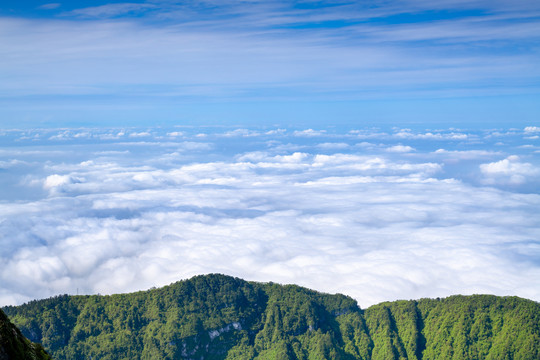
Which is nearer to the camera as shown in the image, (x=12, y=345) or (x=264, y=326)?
(x=12, y=345)

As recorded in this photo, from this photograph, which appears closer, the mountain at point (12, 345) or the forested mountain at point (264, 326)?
the mountain at point (12, 345)

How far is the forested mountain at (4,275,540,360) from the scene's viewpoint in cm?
9044

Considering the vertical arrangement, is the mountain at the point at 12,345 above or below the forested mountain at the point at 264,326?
below

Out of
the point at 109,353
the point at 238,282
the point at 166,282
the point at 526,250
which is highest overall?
the point at 526,250

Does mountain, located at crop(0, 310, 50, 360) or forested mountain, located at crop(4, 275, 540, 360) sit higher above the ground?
forested mountain, located at crop(4, 275, 540, 360)

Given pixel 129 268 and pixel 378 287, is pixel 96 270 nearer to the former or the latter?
pixel 129 268

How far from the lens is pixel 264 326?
10069 cm

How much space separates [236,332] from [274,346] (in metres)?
9.06

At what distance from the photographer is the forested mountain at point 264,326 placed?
90.4 meters

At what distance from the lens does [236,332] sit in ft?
327

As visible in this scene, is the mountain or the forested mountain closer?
the mountain

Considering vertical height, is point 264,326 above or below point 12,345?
above

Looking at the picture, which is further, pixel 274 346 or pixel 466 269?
pixel 466 269

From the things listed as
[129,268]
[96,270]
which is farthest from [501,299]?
[96,270]
